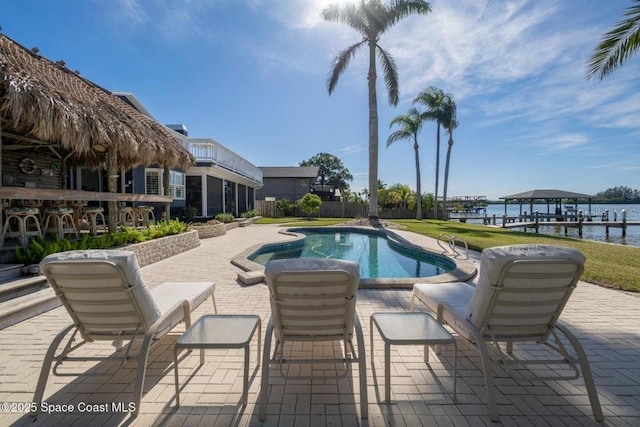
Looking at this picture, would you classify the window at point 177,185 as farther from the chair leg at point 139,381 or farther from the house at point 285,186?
the house at point 285,186

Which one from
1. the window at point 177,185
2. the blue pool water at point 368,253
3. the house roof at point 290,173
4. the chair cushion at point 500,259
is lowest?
the blue pool water at point 368,253

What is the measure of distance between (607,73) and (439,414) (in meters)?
11.6

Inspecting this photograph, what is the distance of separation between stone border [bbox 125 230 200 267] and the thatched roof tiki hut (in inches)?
46.0

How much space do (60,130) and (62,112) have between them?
358 millimetres

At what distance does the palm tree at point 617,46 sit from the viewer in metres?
7.55

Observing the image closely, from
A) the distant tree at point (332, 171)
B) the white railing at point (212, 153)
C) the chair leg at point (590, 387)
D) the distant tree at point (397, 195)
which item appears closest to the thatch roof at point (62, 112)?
the white railing at point (212, 153)

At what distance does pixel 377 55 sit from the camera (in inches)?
607

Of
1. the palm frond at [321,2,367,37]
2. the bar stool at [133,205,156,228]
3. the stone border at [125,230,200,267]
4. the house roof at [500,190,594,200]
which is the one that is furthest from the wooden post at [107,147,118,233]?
the house roof at [500,190,594,200]

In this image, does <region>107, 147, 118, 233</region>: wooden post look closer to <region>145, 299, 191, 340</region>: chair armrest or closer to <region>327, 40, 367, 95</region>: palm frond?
<region>145, 299, 191, 340</region>: chair armrest

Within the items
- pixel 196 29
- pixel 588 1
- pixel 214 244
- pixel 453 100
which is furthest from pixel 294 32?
pixel 453 100

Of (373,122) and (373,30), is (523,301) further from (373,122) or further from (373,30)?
(373,30)

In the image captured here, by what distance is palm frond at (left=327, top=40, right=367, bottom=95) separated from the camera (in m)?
15.6

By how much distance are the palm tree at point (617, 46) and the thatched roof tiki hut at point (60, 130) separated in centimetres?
1366

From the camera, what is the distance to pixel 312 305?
2.17m
